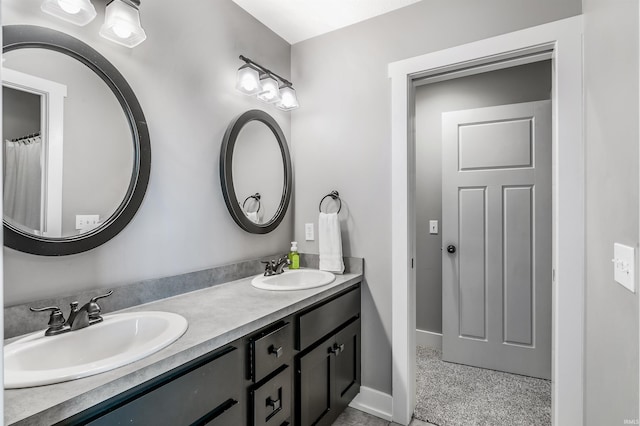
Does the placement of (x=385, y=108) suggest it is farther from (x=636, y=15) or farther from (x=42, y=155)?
(x=42, y=155)

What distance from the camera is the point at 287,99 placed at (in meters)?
2.21

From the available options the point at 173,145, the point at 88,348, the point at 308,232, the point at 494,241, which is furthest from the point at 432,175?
the point at 88,348

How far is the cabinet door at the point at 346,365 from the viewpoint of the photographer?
71.1 inches

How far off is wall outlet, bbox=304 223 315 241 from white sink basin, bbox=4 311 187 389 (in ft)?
3.94

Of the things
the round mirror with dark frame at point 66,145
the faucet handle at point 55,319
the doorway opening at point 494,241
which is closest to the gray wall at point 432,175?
the doorway opening at point 494,241

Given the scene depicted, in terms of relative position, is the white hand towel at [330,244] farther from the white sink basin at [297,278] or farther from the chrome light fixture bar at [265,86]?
the chrome light fixture bar at [265,86]

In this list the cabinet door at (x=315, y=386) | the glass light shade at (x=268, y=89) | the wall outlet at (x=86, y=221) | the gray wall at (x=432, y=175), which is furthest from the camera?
the gray wall at (x=432, y=175)

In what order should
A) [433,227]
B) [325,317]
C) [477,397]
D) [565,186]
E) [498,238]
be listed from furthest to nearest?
1. [433,227]
2. [498,238]
3. [477,397]
4. [325,317]
5. [565,186]

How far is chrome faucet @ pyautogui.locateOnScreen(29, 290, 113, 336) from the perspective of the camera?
1083 mm

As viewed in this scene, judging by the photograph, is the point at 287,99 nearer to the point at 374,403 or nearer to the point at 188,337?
the point at 188,337

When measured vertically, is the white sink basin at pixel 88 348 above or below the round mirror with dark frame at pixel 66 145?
below

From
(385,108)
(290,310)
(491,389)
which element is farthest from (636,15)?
(491,389)

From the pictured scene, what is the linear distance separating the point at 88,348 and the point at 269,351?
62 centimetres

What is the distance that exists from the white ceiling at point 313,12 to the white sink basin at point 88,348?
178 centimetres
